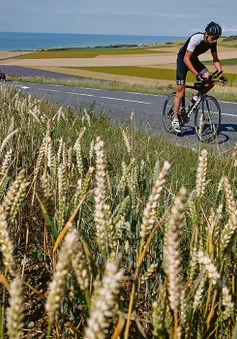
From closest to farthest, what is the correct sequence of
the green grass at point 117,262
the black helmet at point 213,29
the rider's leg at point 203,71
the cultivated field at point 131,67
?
the green grass at point 117,262 → the black helmet at point 213,29 → the rider's leg at point 203,71 → the cultivated field at point 131,67

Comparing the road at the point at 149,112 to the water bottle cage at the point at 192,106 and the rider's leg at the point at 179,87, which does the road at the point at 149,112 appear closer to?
the rider's leg at the point at 179,87

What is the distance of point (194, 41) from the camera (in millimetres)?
7520

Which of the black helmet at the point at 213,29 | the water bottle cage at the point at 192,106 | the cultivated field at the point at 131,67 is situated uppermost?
the black helmet at the point at 213,29

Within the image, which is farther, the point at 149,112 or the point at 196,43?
the point at 149,112

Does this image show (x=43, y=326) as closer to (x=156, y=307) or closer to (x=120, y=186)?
(x=120, y=186)

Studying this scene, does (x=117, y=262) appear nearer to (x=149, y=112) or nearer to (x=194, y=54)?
(x=194, y=54)

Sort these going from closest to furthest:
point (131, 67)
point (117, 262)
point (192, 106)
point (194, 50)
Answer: point (117, 262) < point (194, 50) < point (192, 106) < point (131, 67)

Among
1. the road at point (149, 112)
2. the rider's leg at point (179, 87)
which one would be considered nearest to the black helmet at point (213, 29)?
the rider's leg at point (179, 87)

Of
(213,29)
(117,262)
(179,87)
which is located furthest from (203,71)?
(117,262)

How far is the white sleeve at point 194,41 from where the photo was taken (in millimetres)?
7516

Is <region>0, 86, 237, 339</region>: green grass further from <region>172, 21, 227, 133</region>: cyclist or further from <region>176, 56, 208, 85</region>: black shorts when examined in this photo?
<region>176, 56, 208, 85</region>: black shorts

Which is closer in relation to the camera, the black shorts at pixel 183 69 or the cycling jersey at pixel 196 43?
the cycling jersey at pixel 196 43

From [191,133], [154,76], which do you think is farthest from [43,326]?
[154,76]

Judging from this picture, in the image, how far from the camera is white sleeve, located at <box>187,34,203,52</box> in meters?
7.52
